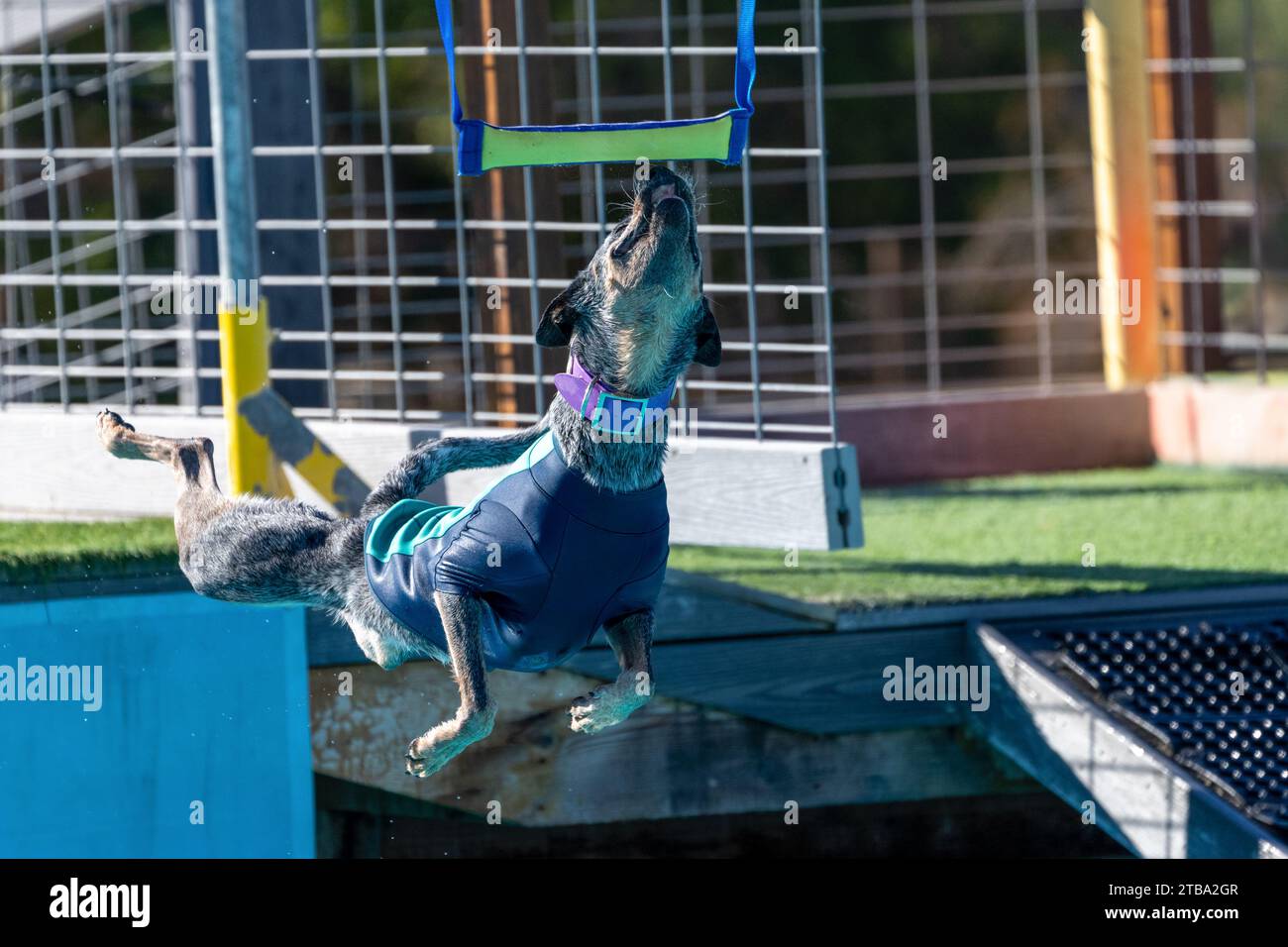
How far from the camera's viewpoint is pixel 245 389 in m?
4.07

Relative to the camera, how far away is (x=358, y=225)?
4.43 m

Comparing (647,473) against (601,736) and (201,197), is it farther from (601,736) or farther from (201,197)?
(201,197)

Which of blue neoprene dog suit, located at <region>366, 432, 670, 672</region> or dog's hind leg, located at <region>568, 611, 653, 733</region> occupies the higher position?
blue neoprene dog suit, located at <region>366, 432, 670, 672</region>

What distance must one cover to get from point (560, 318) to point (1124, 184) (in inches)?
206

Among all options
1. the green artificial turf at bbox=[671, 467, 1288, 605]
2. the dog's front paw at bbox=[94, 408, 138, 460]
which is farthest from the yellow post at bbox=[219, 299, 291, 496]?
the green artificial turf at bbox=[671, 467, 1288, 605]

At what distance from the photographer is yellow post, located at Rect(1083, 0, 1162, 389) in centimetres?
695

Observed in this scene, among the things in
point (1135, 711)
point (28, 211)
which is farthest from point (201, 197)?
point (28, 211)

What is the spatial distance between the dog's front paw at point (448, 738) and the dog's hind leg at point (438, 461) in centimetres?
39

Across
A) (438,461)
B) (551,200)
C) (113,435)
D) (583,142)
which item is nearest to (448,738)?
(438,461)

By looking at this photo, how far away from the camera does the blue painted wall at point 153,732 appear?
3.89 m

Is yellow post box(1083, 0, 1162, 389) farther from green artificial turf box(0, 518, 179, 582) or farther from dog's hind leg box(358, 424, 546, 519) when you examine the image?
dog's hind leg box(358, 424, 546, 519)

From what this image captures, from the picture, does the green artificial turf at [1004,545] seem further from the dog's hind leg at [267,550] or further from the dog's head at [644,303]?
the dog's head at [644,303]

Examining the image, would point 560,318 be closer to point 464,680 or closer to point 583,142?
point 583,142
